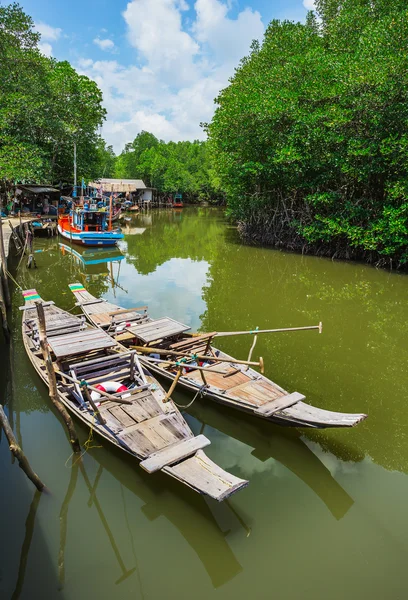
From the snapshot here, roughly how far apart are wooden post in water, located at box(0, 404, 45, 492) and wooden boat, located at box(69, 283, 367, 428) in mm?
2513

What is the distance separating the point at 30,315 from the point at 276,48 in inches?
831

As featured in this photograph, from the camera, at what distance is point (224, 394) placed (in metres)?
6.28

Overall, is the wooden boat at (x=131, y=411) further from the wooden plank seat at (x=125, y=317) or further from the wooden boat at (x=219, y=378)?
the wooden plank seat at (x=125, y=317)

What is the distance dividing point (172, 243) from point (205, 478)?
2170 cm

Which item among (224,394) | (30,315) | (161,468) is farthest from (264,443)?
(30,315)

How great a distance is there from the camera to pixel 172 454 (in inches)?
189

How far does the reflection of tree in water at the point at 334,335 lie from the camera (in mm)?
6402

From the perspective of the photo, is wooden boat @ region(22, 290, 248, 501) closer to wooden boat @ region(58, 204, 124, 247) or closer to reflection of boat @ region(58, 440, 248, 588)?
reflection of boat @ region(58, 440, 248, 588)

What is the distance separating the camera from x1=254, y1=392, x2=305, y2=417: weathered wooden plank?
18.5 ft

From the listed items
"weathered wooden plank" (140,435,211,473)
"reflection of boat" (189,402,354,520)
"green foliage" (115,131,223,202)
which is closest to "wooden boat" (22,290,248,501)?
"weathered wooden plank" (140,435,211,473)

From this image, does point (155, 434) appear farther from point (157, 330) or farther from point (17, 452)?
point (157, 330)

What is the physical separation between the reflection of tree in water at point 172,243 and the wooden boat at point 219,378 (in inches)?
336

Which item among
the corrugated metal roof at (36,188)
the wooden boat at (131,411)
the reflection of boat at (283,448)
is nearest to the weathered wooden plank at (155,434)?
the wooden boat at (131,411)

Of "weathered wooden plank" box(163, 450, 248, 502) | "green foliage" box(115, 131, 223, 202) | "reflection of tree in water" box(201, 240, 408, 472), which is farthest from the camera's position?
"green foliage" box(115, 131, 223, 202)
